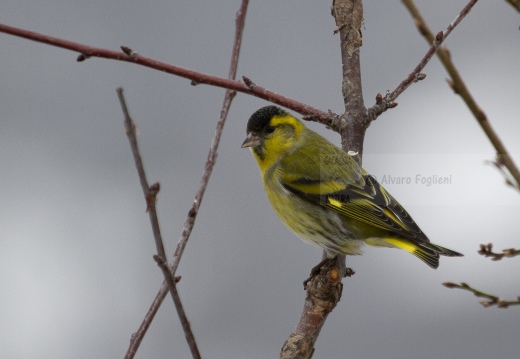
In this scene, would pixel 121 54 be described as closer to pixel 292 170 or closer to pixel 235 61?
pixel 235 61

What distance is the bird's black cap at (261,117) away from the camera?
9.48 ft

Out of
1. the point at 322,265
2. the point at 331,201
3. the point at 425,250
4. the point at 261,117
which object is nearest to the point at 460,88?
the point at 322,265

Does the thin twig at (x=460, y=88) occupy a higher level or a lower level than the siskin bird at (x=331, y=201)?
lower

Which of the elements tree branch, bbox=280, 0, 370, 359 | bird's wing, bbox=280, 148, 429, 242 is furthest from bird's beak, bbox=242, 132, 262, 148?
tree branch, bbox=280, 0, 370, 359

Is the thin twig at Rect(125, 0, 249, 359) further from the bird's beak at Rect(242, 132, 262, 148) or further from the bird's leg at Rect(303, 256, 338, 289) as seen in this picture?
the bird's beak at Rect(242, 132, 262, 148)

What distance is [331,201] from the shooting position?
8.74 feet

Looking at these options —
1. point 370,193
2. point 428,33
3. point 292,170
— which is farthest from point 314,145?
point 428,33

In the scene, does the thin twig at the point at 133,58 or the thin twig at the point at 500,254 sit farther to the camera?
the thin twig at the point at 133,58

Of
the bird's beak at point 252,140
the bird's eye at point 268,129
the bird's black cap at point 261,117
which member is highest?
the bird's black cap at point 261,117

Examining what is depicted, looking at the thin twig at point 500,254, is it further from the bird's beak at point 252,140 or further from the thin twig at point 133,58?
the bird's beak at point 252,140

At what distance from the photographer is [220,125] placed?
1718 mm

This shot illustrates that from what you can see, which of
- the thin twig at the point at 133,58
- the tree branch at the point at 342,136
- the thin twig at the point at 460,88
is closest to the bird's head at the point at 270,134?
the tree branch at the point at 342,136

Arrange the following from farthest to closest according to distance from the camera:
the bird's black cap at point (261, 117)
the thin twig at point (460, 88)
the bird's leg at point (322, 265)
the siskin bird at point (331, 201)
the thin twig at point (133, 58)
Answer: the bird's black cap at point (261, 117) → the siskin bird at point (331, 201) → the bird's leg at point (322, 265) → the thin twig at point (133, 58) → the thin twig at point (460, 88)

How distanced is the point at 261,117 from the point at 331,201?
51 cm
